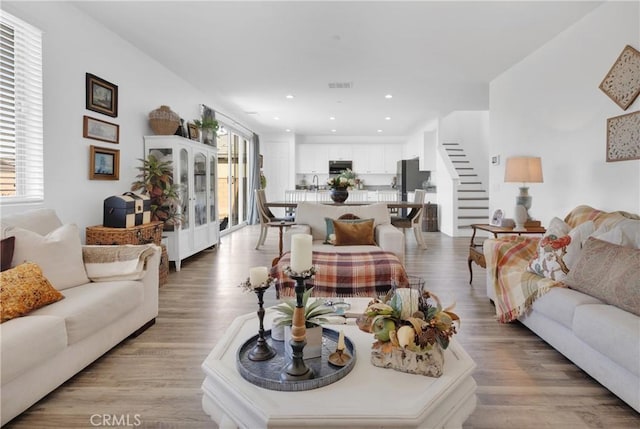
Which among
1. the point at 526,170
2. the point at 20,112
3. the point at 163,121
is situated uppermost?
the point at 163,121

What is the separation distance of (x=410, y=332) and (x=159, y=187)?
3.77m

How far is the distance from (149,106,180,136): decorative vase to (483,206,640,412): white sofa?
4066mm

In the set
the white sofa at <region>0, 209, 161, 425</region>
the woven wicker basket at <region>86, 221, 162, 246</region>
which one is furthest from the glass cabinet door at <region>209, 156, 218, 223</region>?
the white sofa at <region>0, 209, 161, 425</region>

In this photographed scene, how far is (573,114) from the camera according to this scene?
369 centimetres

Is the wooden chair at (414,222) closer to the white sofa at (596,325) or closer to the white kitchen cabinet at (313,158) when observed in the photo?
the white sofa at (596,325)

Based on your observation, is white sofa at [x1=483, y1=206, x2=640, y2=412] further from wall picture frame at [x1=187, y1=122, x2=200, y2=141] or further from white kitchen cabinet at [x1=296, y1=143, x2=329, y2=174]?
white kitchen cabinet at [x1=296, y1=143, x2=329, y2=174]

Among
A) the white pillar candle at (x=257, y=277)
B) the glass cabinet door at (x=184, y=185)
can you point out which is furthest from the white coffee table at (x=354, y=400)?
the glass cabinet door at (x=184, y=185)

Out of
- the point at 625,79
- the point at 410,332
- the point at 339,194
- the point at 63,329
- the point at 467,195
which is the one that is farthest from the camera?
the point at 467,195

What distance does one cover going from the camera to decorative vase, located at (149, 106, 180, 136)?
15.0 feet

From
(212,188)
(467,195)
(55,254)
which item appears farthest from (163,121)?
(467,195)

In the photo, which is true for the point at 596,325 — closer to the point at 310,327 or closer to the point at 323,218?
the point at 310,327

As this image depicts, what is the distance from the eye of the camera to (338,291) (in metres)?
2.92

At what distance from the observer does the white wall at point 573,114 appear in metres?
3.10

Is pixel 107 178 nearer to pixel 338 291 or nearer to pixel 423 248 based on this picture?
pixel 338 291
